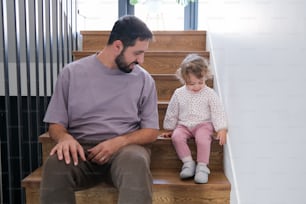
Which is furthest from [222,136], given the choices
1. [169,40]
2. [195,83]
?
[169,40]

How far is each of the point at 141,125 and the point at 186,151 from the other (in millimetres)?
285

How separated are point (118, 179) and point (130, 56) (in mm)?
547

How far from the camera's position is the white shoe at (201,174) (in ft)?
4.95

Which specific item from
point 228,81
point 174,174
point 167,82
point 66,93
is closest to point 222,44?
point 228,81

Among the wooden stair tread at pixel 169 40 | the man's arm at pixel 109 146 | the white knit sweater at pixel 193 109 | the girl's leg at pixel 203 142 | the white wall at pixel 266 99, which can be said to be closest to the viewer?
the white wall at pixel 266 99

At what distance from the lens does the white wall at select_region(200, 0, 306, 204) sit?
2.69ft

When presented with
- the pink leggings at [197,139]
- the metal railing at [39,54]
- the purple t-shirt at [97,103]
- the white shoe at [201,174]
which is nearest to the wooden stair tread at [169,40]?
the metal railing at [39,54]

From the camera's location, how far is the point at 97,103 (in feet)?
4.83

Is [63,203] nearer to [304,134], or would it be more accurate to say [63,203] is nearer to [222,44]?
[304,134]

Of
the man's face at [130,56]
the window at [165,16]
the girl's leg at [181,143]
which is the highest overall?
the window at [165,16]

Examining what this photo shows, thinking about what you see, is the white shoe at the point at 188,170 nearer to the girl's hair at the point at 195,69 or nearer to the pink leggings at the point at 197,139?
the pink leggings at the point at 197,139

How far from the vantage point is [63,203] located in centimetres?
118

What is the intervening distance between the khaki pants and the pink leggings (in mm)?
373

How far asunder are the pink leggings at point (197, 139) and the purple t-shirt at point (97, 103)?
8.4 inches
